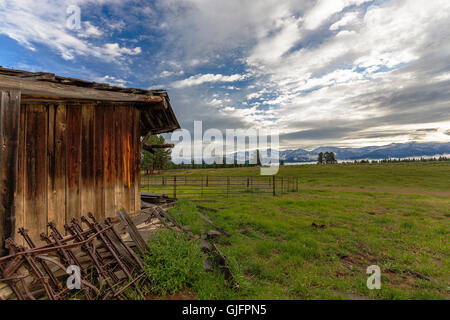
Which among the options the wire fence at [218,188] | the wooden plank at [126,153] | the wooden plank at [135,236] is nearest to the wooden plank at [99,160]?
the wooden plank at [126,153]

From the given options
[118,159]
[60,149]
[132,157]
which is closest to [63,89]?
[60,149]

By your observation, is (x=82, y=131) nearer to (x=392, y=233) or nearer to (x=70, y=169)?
(x=70, y=169)

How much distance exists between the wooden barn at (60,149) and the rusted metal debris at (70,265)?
2.32 ft

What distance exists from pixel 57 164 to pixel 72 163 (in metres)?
0.28

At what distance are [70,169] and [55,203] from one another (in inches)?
29.3

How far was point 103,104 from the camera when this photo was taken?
5.12 metres

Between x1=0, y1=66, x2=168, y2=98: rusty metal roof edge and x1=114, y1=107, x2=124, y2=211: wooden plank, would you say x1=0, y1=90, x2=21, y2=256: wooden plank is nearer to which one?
x1=0, y1=66, x2=168, y2=98: rusty metal roof edge

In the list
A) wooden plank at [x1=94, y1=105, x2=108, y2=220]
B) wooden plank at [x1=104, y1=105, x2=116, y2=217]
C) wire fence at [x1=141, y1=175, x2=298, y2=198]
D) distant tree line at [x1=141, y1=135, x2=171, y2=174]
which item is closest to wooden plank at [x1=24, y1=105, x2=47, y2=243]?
wooden plank at [x1=94, y1=105, x2=108, y2=220]

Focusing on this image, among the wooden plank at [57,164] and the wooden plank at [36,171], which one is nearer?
the wooden plank at [36,171]

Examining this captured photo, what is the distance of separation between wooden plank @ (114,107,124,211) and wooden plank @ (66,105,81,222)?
958mm

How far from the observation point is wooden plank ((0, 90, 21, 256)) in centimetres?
308

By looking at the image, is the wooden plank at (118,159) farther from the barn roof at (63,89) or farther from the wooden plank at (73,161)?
the barn roof at (63,89)

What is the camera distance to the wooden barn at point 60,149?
3.15 metres
